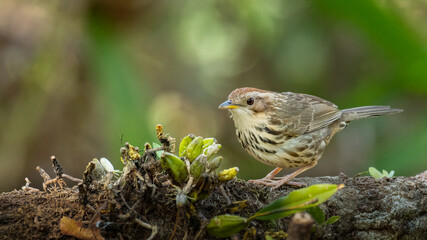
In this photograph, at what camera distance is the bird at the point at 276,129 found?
3.75m

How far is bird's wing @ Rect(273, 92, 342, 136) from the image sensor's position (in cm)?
399

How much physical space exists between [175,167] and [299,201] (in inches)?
24.0

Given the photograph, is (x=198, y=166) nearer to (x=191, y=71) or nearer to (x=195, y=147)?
(x=195, y=147)

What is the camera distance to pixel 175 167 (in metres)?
2.51

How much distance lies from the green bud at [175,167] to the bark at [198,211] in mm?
78

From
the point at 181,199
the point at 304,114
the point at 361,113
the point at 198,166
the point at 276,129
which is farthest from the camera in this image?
the point at 361,113

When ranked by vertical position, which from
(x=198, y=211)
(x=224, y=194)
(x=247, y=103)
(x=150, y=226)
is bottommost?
(x=150, y=226)

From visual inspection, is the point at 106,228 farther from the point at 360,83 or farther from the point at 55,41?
the point at 360,83

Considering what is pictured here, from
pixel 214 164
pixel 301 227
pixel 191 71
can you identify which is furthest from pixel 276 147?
pixel 191 71

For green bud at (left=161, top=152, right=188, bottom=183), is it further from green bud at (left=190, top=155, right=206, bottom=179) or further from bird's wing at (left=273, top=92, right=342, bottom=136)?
bird's wing at (left=273, top=92, right=342, bottom=136)

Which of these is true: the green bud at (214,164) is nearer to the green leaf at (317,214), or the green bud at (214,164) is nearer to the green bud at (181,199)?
the green bud at (181,199)

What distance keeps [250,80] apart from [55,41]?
8.72ft

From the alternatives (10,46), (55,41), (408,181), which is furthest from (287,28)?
(408,181)

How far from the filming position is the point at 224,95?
7.22 m
